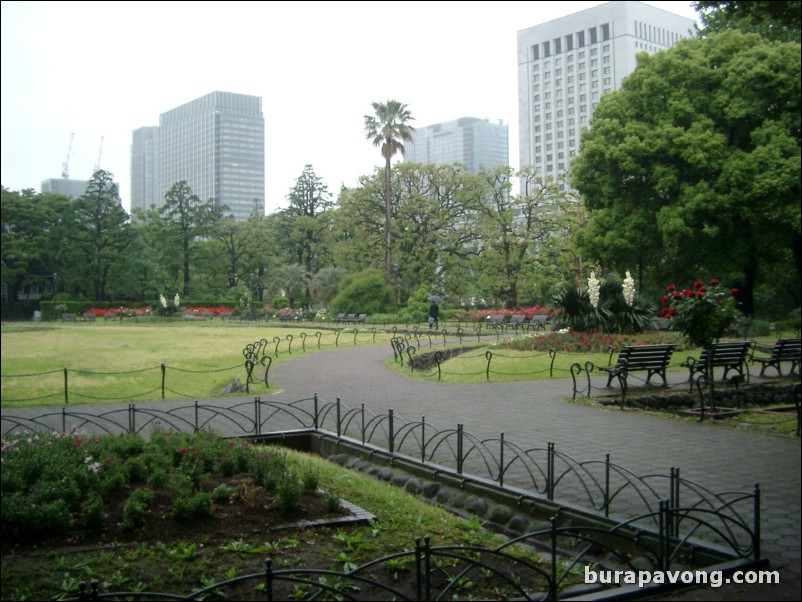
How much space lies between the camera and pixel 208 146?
4930mm

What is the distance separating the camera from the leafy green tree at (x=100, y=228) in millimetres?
4786

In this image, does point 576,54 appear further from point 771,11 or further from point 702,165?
point 771,11

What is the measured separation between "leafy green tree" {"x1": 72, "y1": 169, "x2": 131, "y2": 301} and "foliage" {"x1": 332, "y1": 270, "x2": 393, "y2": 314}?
1122 centimetres

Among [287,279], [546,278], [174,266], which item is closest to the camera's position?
[174,266]

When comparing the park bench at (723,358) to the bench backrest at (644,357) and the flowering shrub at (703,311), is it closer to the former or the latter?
the bench backrest at (644,357)

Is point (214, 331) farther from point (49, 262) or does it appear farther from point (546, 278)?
point (546, 278)

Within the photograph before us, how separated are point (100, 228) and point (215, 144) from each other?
171 cm

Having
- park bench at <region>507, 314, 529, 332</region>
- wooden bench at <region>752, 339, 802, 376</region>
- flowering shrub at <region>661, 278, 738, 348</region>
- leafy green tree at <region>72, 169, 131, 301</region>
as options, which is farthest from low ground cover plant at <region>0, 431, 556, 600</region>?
park bench at <region>507, 314, 529, 332</region>

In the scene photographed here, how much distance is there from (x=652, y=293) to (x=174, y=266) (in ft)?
40.6

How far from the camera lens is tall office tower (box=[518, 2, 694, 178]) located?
4.44 m

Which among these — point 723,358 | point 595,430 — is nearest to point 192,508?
point 595,430

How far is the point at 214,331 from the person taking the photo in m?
13.3

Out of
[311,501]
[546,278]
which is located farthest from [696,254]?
[546,278]

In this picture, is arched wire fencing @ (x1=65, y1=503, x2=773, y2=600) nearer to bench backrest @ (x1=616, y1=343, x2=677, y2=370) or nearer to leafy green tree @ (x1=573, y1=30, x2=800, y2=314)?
leafy green tree @ (x1=573, y1=30, x2=800, y2=314)
